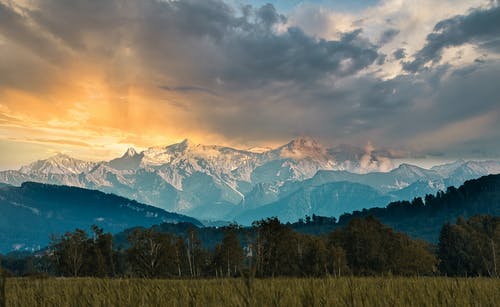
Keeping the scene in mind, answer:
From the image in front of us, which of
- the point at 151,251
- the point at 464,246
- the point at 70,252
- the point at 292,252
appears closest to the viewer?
the point at 151,251

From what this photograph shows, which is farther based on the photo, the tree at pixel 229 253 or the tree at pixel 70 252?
the tree at pixel 229 253

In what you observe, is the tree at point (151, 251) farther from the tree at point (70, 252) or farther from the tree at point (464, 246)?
the tree at point (464, 246)

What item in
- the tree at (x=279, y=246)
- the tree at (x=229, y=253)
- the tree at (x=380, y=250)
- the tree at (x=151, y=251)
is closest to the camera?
the tree at (x=279, y=246)

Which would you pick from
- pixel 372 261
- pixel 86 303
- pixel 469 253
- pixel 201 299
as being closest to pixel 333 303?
pixel 201 299

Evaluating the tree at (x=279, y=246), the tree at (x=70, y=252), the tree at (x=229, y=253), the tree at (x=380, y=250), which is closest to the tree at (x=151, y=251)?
the tree at (x=70, y=252)

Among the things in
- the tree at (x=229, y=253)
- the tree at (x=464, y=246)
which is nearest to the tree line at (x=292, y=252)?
the tree at (x=229, y=253)

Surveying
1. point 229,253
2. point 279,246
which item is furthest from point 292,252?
point 229,253

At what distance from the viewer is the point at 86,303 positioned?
6309 mm

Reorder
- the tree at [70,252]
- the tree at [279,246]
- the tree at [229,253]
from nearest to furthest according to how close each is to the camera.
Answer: the tree at [279,246], the tree at [70,252], the tree at [229,253]

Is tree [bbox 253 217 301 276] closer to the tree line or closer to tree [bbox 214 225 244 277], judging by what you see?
the tree line

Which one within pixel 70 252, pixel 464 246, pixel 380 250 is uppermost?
pixel 70 252

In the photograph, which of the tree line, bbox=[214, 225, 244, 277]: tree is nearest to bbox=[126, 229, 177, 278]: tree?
the tree line

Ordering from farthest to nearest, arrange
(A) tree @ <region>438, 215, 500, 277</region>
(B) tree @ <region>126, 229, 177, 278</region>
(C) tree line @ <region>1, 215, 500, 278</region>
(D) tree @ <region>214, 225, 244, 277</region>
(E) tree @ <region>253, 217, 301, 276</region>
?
1. (A) tree @ <region>438, 215, 500, 277</region>
2. (D) tree @ <region>214, 225, 244, 277</region>
3. (B) tree @ <region>126, 229, 177, 278</region>
4. (C) tree line @ <region>1, 215, 500, 278</region>
5. (E) tree @ <region>253, 217, 301, 276</region>

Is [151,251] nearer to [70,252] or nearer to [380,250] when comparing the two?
[70,252]
